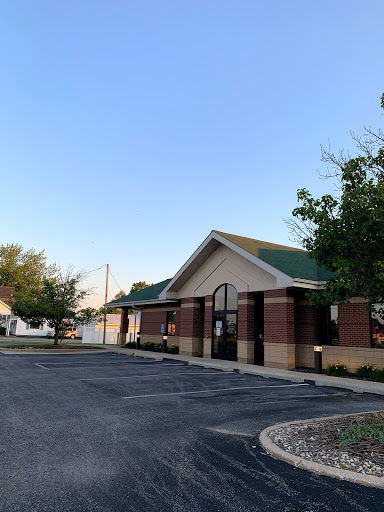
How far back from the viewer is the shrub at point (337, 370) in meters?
14.0

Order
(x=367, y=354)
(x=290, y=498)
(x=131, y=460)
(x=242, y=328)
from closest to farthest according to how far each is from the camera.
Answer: (x=290, y=498)
(x=131, y=460)
(x=367, y=354)
(x=242, y=328)

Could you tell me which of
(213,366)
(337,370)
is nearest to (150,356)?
(213,366)

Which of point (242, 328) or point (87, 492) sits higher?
point (242, 328)

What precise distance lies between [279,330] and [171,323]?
11.4 metres

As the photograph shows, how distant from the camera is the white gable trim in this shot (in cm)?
1530

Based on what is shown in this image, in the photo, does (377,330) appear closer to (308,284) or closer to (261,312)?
(308,284)

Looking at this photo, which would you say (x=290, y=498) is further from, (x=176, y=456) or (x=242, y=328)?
(x=242, y=328)

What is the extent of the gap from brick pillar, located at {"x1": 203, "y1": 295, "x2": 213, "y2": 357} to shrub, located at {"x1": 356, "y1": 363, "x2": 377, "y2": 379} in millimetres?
8648

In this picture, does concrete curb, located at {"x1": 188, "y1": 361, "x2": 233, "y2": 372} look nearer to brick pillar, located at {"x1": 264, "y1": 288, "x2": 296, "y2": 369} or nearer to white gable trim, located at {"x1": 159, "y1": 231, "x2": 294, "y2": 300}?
brick pillar, located at {"x1": 264, "y1": 288, "x2": 296, "y2": 369}

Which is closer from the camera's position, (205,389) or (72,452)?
(72,452)

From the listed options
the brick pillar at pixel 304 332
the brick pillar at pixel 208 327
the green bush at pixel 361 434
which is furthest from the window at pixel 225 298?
the green bush at pixel 361 434

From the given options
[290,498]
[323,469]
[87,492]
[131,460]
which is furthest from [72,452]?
[323,469]

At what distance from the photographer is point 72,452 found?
495 cm

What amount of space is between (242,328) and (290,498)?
47.5 feet
